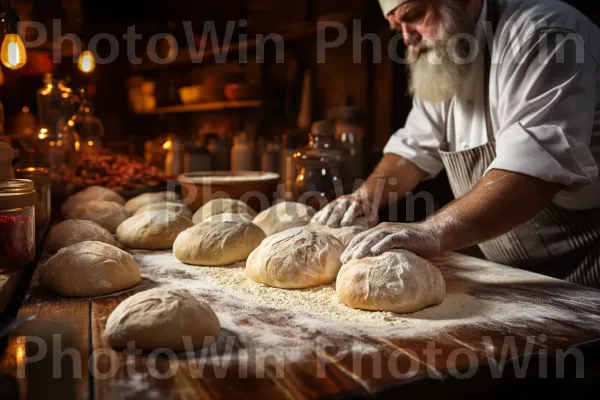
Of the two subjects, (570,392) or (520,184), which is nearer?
(570,392)

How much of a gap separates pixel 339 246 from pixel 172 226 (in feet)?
2.51

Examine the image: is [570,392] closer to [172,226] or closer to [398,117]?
[172,226]

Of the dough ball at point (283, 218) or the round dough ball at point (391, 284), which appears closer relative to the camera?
the round dough ball at point (391, 284)

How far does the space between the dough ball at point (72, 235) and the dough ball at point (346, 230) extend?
838mm

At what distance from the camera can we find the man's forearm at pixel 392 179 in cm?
256

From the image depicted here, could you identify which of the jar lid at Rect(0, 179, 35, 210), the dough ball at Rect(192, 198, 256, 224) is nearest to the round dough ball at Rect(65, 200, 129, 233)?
the dough ball at Rect(192, 198, 256, 224)

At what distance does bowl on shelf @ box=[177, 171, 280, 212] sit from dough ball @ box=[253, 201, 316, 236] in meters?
0.42

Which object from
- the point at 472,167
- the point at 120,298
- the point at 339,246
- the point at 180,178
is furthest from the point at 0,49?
the point at 472,167

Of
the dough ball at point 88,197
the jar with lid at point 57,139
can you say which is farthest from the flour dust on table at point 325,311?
the jar with lid at point 57,139

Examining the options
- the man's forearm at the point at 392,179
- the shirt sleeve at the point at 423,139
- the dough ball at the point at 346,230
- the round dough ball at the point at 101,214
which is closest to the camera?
the dough ball at the point at 346,230

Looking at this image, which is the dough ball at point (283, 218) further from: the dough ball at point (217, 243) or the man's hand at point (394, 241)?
the man's hand at point (394, 241)

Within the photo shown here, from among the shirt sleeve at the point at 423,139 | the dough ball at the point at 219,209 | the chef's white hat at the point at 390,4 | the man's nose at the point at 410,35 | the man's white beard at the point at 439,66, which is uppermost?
the chef's white hat at the point at 390,4

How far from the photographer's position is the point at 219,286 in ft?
5.58

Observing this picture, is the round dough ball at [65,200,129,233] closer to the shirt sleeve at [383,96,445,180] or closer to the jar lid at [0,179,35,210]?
the jar lid at [0,179,35,210]
